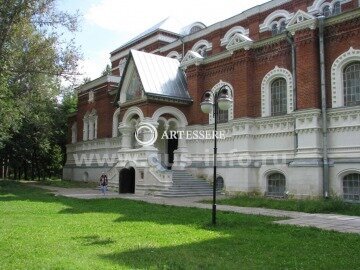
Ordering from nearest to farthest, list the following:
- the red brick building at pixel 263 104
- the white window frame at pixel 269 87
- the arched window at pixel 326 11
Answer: the red brick building at pixel 263 104
the white window frame at pixel 269 87
the arched window at pixel 326 11

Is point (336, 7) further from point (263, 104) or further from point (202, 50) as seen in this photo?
point (202, 50)

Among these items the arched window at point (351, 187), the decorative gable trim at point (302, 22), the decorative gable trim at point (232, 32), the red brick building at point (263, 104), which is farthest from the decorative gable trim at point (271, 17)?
the arched window at point (351, 187)

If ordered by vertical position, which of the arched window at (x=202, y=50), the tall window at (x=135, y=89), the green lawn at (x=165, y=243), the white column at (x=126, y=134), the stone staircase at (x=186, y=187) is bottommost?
the green lawn at (x=165, y=243)

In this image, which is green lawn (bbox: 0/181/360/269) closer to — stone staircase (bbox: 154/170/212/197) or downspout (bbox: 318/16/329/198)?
downspout (bbox: 318/16/329/198)

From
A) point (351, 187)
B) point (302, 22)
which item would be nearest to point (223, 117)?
point (302, 22)

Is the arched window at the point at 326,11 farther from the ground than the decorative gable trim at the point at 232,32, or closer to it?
closer to it

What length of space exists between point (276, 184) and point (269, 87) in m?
4.44

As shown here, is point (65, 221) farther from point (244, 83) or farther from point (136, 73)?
point (136, 73)

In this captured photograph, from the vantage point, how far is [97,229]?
378 inches

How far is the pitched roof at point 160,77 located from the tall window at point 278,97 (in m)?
5.15

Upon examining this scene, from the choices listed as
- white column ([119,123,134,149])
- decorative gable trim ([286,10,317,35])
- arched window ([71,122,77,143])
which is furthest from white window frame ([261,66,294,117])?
arched window ([71,122,77,143])

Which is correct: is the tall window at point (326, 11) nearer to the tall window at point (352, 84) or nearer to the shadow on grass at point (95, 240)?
the tall window at point (352, 84)

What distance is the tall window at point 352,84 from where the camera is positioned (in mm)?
15414

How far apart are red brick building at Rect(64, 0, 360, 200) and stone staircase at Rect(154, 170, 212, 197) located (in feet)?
0.40
